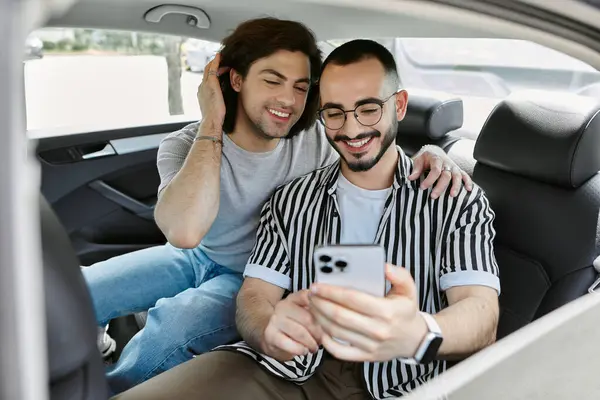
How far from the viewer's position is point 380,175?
1484 millimetres

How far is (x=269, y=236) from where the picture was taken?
1528 mm

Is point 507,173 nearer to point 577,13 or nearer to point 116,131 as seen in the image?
point 577,13

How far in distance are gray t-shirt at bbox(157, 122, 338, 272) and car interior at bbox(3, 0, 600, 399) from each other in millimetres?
373

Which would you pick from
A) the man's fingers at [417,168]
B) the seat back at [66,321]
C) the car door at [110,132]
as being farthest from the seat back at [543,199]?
the car door at [110,132]

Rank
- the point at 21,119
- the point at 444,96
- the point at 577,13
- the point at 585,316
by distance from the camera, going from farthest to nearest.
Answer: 1. the point at 444,96
2. the point at 585,316
3. the point at 577,13
4. the point at 21,119

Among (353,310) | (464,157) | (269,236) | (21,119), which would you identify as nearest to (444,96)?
(464,157)

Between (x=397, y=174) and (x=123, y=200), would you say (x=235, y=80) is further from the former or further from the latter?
(x=123, y=200)

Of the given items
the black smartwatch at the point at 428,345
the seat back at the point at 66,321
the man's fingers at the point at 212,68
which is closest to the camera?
the seat back at the point at 66,321

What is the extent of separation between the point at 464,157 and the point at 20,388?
1769 mm

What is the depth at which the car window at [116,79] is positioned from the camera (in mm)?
2240

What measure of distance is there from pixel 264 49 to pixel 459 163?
83cm

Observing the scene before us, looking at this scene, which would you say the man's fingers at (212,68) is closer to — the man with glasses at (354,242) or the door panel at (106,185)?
the man with glasses at (354,242)

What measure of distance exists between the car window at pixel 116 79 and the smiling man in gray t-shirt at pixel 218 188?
45 cm

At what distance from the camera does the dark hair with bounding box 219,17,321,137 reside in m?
1.67
